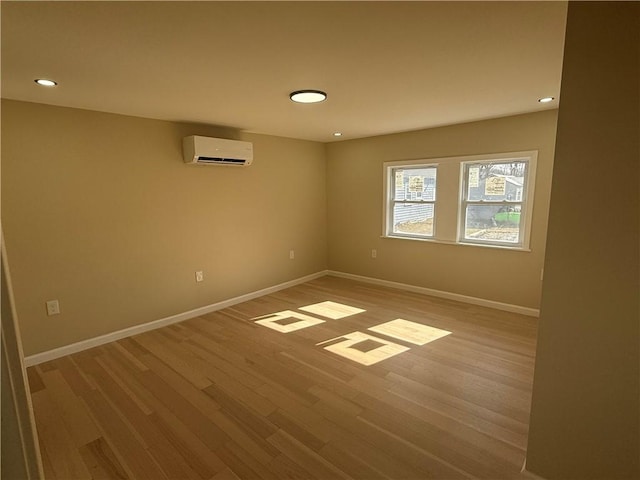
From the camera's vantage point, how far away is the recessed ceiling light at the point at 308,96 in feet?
8.09

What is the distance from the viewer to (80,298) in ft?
9.84

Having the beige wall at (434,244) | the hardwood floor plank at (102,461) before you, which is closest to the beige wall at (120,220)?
the beige wall at (434,244)

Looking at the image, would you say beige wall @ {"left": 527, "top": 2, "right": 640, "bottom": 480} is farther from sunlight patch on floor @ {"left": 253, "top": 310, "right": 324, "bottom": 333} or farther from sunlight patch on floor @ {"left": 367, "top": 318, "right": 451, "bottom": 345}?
sunlight patch on floor @ {"left": 253, "top": 310, "right": 324, "bottom": 333}

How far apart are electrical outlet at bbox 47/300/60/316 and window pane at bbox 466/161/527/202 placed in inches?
175

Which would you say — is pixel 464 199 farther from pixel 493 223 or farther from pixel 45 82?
pixel 45 82

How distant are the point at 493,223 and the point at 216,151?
10.9ft

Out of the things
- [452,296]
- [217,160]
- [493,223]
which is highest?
[217,160]

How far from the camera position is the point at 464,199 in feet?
13.3

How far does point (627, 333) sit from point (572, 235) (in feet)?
1.45

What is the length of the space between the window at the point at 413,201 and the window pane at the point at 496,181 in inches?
18.8

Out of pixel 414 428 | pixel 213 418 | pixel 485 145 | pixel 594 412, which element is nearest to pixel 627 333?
pixel 594 412

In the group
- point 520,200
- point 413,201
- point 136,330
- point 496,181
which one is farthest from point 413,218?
point 136,330

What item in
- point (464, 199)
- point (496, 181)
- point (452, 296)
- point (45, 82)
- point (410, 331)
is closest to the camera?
point (45, 82)

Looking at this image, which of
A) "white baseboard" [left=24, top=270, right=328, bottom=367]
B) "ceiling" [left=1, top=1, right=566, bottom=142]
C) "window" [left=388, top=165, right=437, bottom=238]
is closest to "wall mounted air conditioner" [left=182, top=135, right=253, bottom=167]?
"ceiling" [left=1, top=1, right=566, bottom=142]
